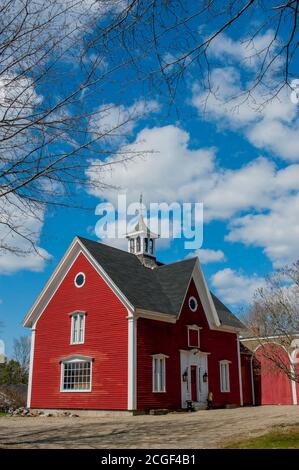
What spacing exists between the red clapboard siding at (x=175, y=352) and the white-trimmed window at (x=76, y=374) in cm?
282

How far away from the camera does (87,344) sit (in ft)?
81.8

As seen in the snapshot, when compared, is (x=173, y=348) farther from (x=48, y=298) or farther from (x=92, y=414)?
(x=48, y=298)

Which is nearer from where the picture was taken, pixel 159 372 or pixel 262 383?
pixel 159 372

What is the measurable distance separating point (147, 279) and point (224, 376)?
7512 mm

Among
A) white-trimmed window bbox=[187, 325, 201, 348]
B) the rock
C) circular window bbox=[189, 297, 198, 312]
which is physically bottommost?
the rock

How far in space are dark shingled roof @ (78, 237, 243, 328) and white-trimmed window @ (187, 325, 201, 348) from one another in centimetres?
166

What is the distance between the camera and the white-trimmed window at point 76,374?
2441 centimetres

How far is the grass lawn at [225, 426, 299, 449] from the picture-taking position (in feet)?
33.4

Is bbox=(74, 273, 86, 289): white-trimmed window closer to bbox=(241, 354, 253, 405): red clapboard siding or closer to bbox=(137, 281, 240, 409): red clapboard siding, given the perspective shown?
bbox=(137, 281, 240, 409): red clapboard siding

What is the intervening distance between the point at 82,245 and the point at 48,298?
151 inches

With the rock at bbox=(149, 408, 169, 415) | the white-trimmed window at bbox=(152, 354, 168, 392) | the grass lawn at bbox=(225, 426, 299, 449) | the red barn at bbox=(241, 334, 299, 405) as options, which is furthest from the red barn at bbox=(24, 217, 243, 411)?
the grass lawn at bbox=(225, 426, 299, 449)

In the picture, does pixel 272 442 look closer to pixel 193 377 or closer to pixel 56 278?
pixel 193 377

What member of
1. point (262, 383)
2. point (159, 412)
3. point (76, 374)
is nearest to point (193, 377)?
point (159, 412)

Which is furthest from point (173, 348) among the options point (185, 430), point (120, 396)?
point (185, 430)
